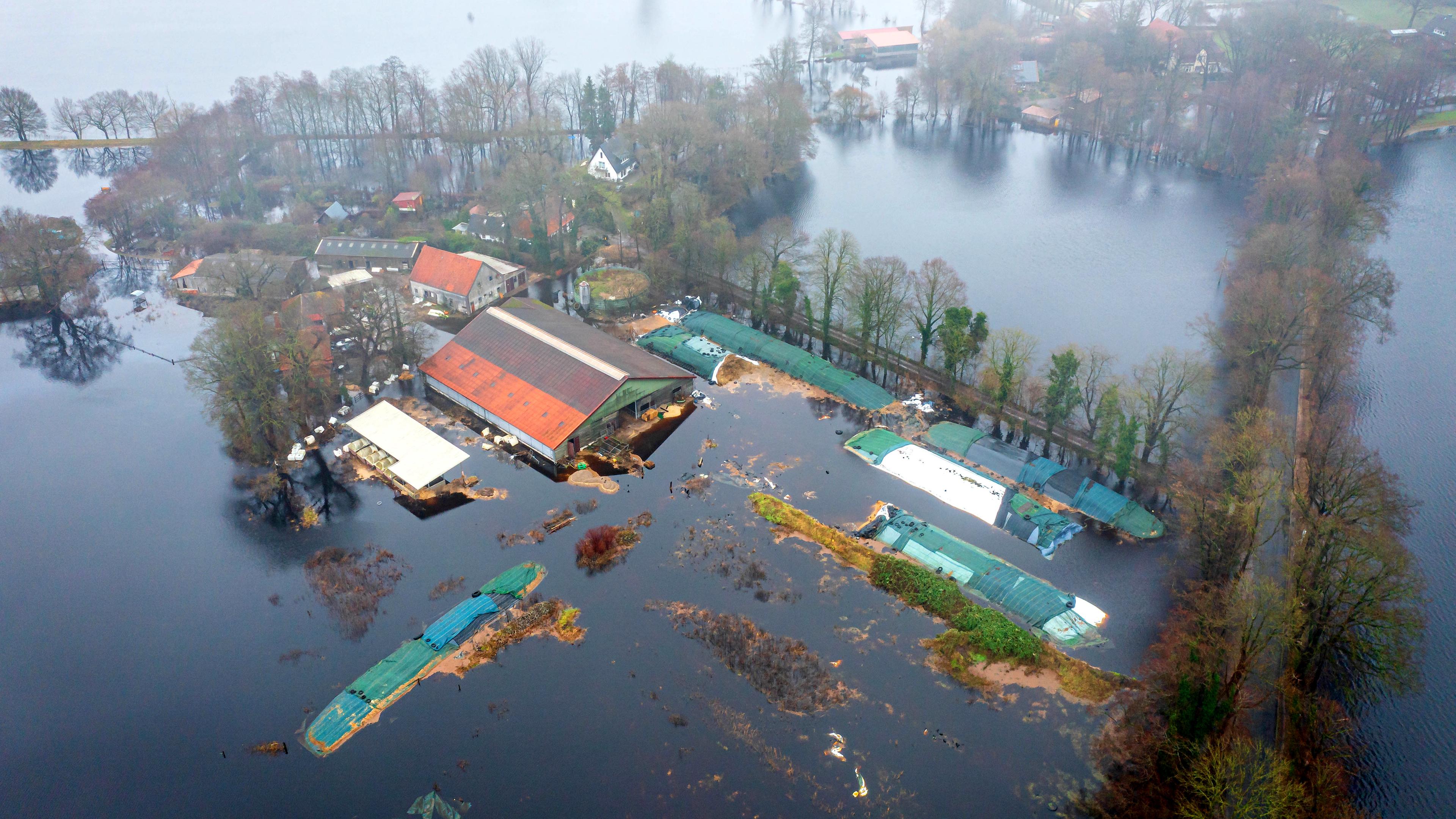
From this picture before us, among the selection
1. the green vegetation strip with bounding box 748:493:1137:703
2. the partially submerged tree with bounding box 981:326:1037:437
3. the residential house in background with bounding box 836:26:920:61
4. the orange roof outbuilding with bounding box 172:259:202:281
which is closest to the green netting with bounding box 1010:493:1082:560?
the green vegetation strip with bounding box 748:493:1137:703

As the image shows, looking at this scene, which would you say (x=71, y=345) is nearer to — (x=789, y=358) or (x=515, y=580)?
(x=515, y=580)

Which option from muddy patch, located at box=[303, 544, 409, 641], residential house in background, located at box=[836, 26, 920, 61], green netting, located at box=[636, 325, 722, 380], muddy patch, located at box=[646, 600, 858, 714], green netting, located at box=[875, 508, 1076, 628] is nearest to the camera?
muddy patch, located at box=[646, 600, 858, 714]

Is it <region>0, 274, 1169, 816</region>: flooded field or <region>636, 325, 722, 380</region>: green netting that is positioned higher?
<region>636, 325, 722, 380</region>: green netting

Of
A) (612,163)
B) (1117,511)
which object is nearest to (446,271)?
(612,163)

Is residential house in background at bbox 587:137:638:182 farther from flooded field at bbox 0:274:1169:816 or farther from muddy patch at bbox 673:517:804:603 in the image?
muddy patch at bbox 673:517:804:603

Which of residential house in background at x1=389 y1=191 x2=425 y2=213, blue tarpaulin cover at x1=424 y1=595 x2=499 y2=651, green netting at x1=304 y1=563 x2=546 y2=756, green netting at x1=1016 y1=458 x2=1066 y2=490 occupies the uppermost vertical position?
residential house in background at x1=389 y1=191 x2=425 y2=213

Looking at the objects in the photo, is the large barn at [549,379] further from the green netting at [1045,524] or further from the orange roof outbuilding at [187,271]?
the orange roof outbuilding at [187,271]

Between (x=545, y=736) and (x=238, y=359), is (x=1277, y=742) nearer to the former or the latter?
(x=545, y=736)
